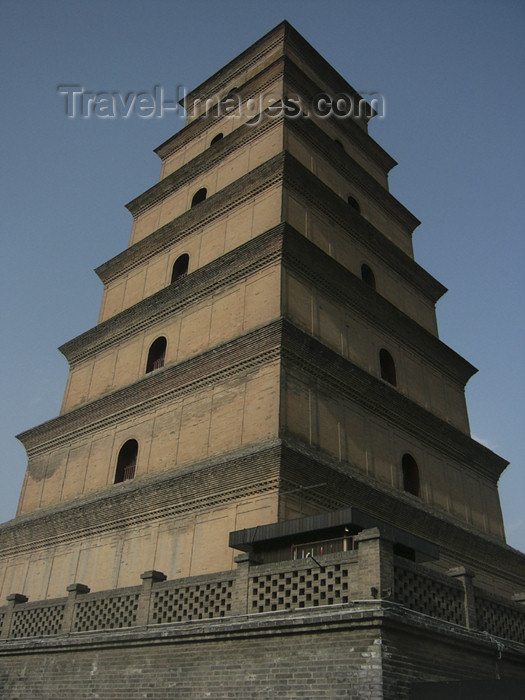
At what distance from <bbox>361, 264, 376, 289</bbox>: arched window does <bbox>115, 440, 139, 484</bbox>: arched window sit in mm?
7441

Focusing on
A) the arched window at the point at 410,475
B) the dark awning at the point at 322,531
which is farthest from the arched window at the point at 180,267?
the dark awning at the point at 322,531

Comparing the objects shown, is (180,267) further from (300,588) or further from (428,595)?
(428,595)

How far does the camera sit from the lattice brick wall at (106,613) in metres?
10.0

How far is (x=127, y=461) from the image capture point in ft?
50.3

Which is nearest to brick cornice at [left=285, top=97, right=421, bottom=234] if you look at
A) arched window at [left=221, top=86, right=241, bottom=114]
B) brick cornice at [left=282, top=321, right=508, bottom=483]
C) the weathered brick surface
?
arched window at [left=221, top=86, right=241, bottom=114]

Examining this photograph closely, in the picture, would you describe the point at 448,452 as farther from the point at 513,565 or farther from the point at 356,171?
the point at 356,171

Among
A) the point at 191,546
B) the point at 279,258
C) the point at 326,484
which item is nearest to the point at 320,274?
the point at 279,258

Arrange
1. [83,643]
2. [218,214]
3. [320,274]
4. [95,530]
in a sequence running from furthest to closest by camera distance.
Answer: [218,214] < [320,274] < [95,530] < [83,643]

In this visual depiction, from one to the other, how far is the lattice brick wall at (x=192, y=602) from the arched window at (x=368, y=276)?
10.7m

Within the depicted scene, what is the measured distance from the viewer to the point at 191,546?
12281 mm

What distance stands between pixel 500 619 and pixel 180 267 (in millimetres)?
11879

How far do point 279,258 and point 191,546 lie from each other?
6.34 metres

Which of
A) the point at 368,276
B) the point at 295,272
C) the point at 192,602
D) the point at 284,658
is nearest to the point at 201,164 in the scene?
the point at 368,276

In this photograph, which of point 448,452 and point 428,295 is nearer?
point 448,452
